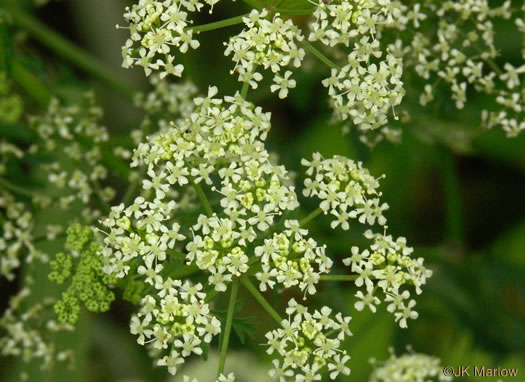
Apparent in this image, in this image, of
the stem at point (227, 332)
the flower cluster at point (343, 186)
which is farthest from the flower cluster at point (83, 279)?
the flower cluster at point (343, 186)

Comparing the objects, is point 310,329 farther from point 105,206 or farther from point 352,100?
point 105,206

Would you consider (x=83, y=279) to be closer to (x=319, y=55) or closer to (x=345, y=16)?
(x=319, y=55)

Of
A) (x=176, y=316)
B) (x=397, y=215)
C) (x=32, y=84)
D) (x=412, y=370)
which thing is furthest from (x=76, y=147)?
(x=397, y=215)

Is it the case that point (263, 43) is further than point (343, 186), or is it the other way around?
point (343, 186)

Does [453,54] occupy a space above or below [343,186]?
above

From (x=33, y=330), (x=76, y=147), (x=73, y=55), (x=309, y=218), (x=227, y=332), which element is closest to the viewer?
(x=227, y=332)

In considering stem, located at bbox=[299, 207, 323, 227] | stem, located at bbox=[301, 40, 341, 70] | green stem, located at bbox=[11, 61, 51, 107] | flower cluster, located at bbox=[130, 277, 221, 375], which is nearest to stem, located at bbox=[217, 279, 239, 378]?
flower cluster, located at bbox=[130, 277, 221, 375]

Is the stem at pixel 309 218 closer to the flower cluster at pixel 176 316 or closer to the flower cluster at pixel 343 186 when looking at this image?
the flower cluster at pixel 343 186

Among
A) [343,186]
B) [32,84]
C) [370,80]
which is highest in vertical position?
[32,84]

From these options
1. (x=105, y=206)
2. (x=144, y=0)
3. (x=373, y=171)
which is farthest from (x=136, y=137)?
(x=373, y=171)
